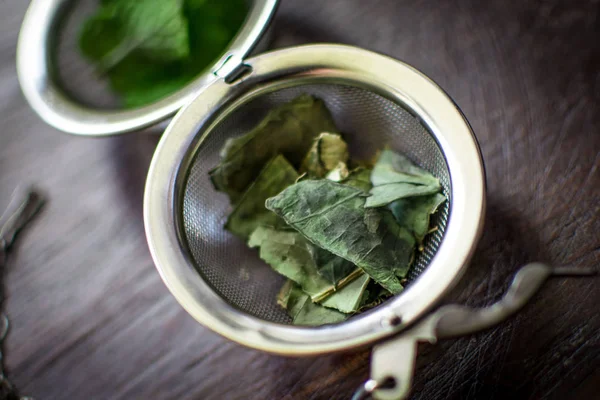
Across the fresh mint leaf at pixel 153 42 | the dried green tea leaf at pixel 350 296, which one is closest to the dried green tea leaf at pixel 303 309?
the dried green tea leaf at pixel 350 296

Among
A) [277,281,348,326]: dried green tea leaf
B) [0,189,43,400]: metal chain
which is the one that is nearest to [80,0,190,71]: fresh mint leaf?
[0,189,43,400]: metal chain

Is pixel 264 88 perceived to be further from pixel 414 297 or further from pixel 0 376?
pixel 0 376

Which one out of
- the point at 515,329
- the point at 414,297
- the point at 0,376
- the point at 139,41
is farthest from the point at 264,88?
the point at 0,376

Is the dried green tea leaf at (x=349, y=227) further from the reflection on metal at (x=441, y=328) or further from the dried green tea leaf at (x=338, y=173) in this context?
the reflection on metal at (x=441, y=328)

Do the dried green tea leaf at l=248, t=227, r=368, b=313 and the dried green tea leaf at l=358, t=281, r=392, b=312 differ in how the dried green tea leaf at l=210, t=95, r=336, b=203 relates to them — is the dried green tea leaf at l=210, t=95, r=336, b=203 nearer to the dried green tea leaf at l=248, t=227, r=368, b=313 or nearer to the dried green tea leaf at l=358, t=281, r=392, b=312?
the dried green tea leaf at l=248, t=227, r=368, b=313

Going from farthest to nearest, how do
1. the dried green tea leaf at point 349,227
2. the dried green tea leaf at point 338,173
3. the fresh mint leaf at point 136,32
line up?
the fresh mint leaf at point 136,32 < the dried green tea leaf at point 338,173 < the dried green tea leaf at point 349,227

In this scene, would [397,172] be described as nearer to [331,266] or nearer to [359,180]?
[359,180]
